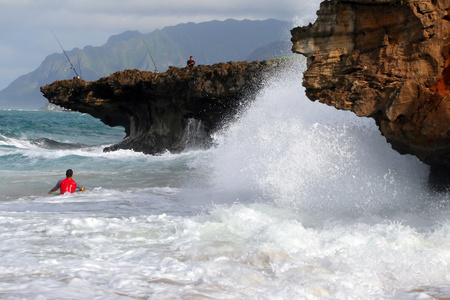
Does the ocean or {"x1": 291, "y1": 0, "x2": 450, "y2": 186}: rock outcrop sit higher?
{"x1": 291, "y1": 0, "x2": 450, "y2": 186}: rock outcrop

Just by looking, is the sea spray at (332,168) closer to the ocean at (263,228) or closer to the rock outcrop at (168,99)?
the ocean at (263,228)

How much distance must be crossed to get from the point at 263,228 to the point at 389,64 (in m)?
2.60

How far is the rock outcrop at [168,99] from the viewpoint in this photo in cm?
1833

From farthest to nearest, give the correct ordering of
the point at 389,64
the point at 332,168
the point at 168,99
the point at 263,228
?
the point at 168,99 → the point at 332,168 → the point at 389,64 → the point at 263,228

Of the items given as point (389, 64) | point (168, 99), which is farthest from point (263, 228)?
point (168, 99)

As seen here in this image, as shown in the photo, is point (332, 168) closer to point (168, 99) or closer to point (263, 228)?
point (263, 228)

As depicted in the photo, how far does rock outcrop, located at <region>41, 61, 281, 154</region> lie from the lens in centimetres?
1833

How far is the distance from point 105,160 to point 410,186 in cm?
1423

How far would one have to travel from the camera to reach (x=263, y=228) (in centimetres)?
646

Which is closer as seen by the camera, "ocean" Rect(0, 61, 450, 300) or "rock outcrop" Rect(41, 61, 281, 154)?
"ocean" Rect(0, 61, 450, 300)

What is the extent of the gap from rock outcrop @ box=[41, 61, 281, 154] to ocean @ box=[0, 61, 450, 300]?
557 centimetres

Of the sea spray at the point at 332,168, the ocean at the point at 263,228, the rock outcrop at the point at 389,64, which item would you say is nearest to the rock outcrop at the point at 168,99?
the ocean at the point at 263,228

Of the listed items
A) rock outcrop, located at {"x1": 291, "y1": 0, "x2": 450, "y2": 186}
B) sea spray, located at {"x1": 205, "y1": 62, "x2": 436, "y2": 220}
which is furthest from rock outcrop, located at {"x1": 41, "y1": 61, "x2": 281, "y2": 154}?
rock outcrop, located at {"x1": 291, "y1": 0, "x2": 450, "y2": 186}

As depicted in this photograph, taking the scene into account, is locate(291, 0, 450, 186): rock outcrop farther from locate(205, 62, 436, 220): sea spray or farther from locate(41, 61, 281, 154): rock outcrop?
locate(41, 61, 281, 154): rock outcrop
